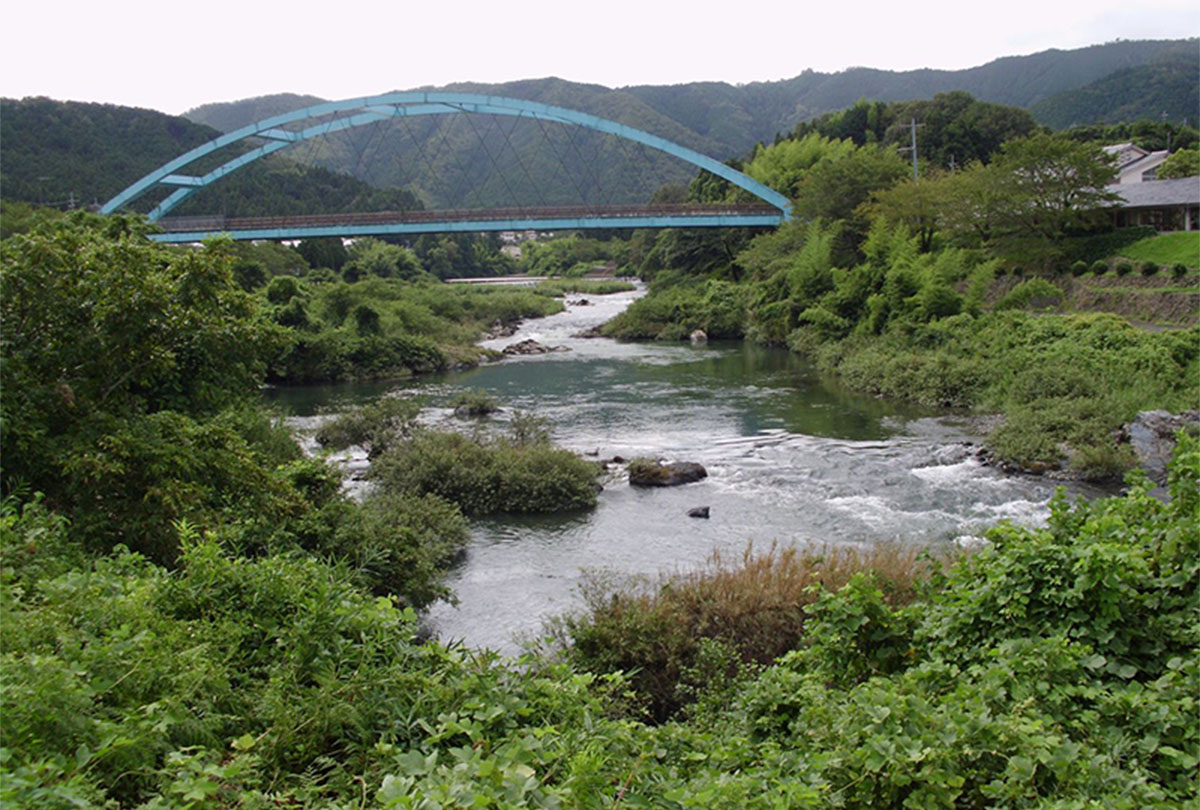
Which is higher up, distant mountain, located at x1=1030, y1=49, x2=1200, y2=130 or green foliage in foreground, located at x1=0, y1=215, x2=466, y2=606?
distant mountain, located at x1=1030, y1=49, x2=1200, y2=130

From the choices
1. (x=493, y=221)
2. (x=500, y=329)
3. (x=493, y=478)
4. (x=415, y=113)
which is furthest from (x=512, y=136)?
(x=493, y=478)

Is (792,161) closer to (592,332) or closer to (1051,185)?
(592,332)

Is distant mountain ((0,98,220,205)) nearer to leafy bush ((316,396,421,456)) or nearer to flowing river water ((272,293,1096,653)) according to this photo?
flowing river water ((272,293,1096,653))

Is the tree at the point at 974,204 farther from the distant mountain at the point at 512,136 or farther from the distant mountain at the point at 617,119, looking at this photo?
the distant mountain at the point at 617,119

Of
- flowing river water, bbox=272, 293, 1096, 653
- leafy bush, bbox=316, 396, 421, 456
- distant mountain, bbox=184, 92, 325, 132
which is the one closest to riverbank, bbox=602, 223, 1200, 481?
flowing river water, bbox=272, 293, 1096, 653

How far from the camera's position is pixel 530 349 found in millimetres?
34875

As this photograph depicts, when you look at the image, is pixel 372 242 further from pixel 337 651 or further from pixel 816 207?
pixel 337 651

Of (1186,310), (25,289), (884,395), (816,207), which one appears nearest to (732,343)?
(816,207)

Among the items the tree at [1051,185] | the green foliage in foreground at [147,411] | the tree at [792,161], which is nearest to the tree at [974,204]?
the tree at [1051,185]

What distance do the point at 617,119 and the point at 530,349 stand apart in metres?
93.3

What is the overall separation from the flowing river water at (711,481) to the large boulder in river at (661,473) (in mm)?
237

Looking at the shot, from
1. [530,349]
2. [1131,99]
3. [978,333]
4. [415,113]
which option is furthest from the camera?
[1131,99]

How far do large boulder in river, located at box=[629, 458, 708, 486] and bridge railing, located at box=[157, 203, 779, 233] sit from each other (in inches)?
1045

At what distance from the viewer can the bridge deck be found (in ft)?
135
